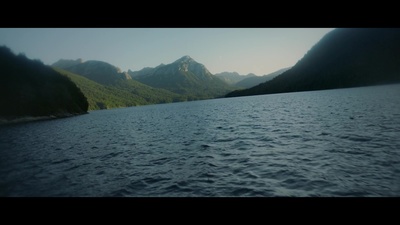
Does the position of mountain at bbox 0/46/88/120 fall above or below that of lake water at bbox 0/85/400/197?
above

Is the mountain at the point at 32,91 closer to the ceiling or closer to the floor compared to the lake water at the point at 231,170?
closer to the ceiling

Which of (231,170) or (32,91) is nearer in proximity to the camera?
(231,170)

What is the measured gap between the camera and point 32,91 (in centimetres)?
12362

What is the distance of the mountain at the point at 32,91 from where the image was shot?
367 ft

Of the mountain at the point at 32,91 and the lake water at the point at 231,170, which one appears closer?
the lake water at the point at 231,170

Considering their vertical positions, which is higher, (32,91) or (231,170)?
(32,91)

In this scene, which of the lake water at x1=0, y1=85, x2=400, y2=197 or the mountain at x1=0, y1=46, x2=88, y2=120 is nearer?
the lake water at x1=0, y1=85, x2=400, y2=197

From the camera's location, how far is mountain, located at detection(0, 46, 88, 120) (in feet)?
367
